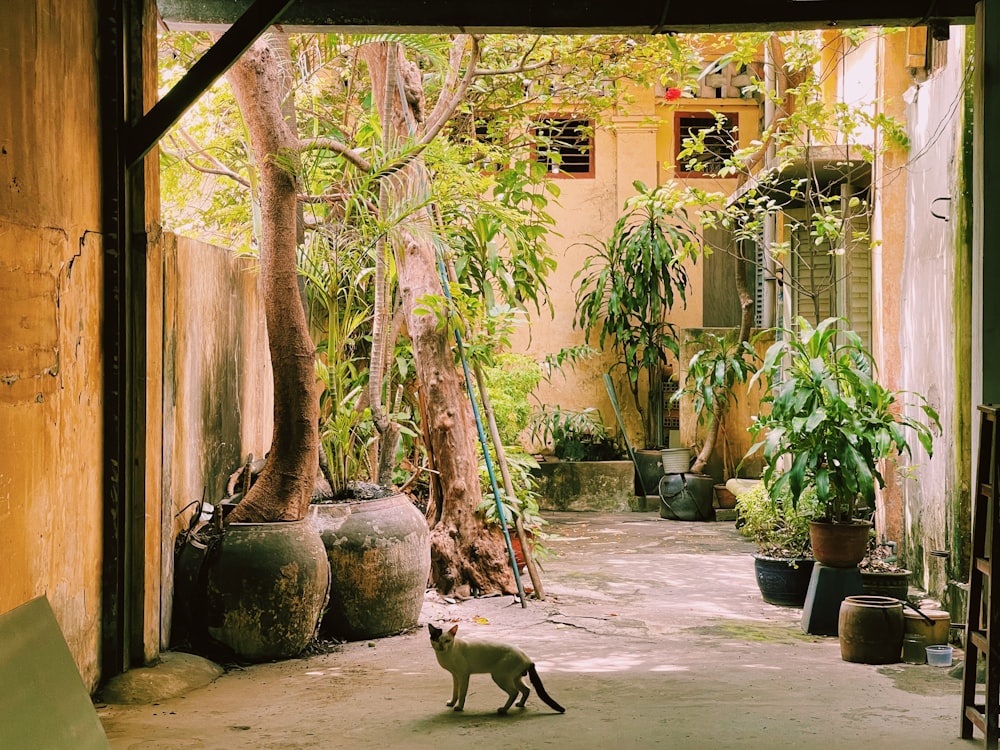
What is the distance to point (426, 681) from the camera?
539cm

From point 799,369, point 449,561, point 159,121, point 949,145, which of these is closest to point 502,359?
point 449,561

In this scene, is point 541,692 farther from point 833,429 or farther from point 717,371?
point 717,371

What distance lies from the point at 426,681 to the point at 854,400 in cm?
323

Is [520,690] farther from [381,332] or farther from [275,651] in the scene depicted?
[381,332]

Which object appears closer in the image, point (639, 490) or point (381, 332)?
point (381, 332)

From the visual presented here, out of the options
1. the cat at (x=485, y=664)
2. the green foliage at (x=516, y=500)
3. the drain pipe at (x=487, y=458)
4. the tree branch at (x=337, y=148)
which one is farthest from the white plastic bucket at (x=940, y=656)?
the tree branch at (x=337, y=148)

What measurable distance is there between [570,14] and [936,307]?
327 centimetres

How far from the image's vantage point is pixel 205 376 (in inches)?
255

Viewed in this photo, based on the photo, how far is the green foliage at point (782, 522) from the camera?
7461 millimetres

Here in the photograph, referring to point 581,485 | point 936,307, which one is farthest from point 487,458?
point 581,485

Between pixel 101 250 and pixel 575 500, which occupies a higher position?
pixel 101 250

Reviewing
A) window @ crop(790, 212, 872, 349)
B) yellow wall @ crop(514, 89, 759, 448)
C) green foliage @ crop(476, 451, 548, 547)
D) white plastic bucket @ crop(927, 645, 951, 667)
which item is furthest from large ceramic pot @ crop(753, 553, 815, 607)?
yellow wall @ crop(514, 89, 759, 448)

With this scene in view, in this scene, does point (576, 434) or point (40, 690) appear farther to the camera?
point (576, 434)

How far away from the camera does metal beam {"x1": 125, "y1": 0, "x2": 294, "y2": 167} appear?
4.90 m
